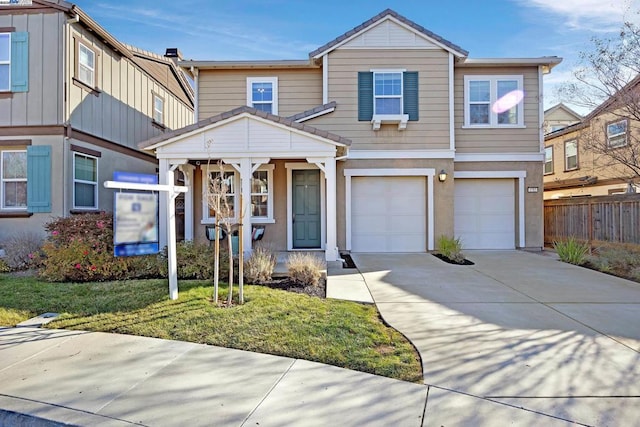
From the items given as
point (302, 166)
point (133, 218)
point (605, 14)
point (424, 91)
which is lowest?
point (133, 218)

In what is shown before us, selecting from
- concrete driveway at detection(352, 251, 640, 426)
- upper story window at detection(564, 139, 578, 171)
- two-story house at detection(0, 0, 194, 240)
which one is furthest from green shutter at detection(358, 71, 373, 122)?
upper story window at detection(564, 139, 578, 171)

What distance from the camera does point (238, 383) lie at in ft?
10.9

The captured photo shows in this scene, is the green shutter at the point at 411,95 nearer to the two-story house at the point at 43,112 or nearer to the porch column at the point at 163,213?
the porch column at the point at 163,213

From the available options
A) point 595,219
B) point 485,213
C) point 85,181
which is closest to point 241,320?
point 85,181

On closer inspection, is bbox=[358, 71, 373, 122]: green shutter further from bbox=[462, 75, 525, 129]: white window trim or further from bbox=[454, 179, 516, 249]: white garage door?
bbox=[454, 179, 516, 249]: white garage door

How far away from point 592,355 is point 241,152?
7.40 meters

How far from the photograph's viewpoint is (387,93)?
11.4 meters

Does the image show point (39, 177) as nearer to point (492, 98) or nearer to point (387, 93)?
point (387, 93)

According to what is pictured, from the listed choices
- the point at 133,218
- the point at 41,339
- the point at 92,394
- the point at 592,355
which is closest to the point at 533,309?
the point at 592,355

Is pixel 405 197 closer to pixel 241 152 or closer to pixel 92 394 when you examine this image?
pixel 241 152

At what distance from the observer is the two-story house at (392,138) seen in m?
11.3

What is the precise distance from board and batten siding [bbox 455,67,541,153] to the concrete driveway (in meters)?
4.87

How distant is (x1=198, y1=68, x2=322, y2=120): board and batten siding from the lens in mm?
11977

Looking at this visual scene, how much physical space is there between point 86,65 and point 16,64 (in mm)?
1630
